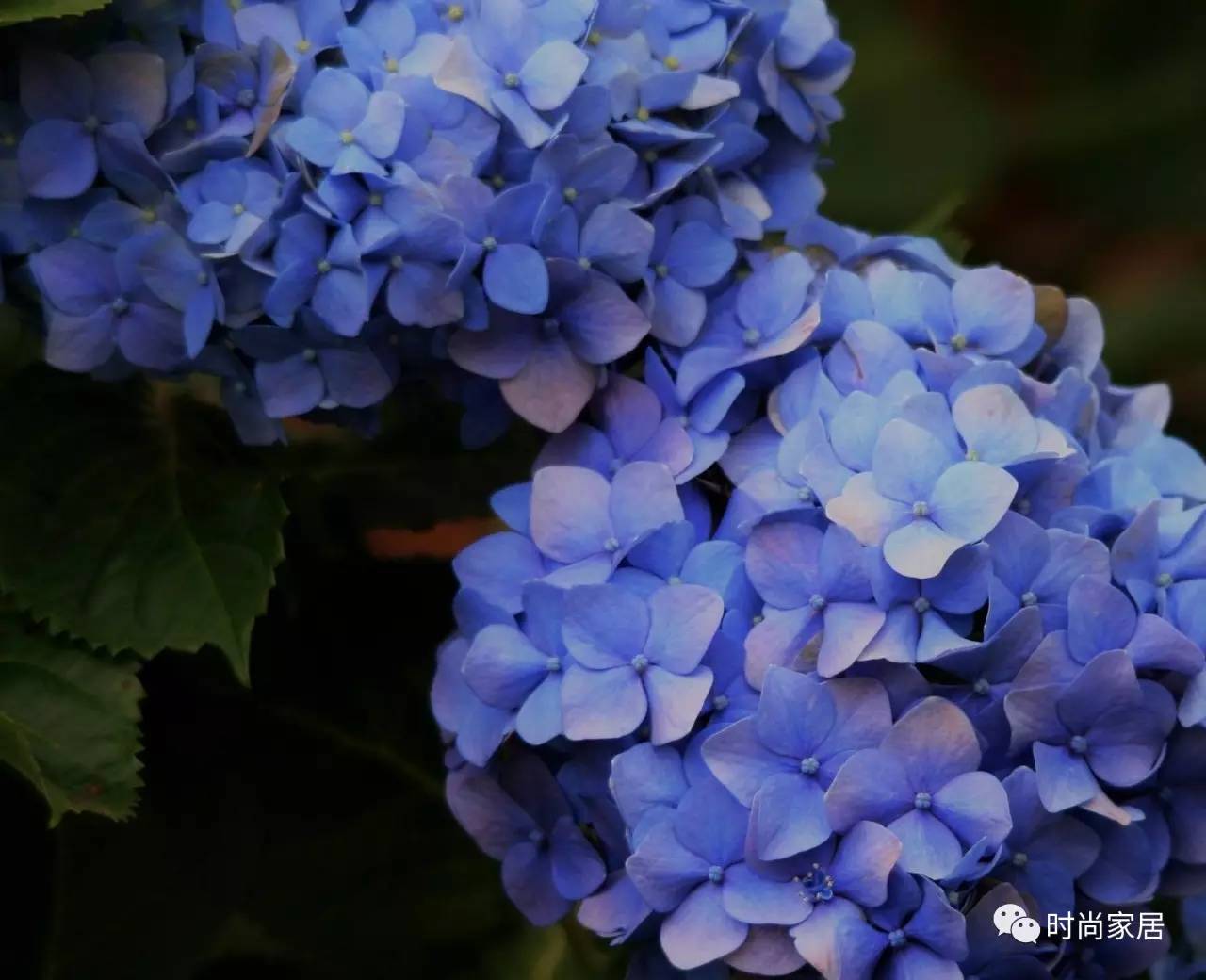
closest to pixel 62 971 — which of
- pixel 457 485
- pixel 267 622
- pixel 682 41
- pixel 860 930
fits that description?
pixel 267 622

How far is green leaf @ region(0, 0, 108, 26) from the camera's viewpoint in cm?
51

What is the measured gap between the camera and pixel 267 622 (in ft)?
2.40

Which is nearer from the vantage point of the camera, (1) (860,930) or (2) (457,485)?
(1) (860,930)

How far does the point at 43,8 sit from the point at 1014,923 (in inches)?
18.5

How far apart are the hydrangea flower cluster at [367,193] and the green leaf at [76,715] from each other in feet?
0.38

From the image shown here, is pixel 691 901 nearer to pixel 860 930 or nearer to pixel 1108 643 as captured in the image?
pixel 860 930

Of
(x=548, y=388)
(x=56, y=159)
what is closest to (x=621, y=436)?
(x=548, y=388)

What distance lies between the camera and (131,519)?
24.3 inches

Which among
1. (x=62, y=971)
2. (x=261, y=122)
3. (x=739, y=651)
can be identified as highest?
(x=261, y=122)

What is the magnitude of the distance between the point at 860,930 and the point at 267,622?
37 cm

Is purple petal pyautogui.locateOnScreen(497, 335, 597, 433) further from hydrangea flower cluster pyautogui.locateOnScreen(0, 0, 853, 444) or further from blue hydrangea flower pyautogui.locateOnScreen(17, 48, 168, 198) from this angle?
blue hydrangea flower pyautogui.locateOnScreen(17, 48, 168, 198)

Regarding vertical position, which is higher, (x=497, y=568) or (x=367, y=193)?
(x=367, y=193)

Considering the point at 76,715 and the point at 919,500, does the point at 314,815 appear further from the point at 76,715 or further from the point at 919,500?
the point at 919,500

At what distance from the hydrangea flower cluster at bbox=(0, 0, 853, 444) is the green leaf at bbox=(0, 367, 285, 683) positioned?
0.05 metres
